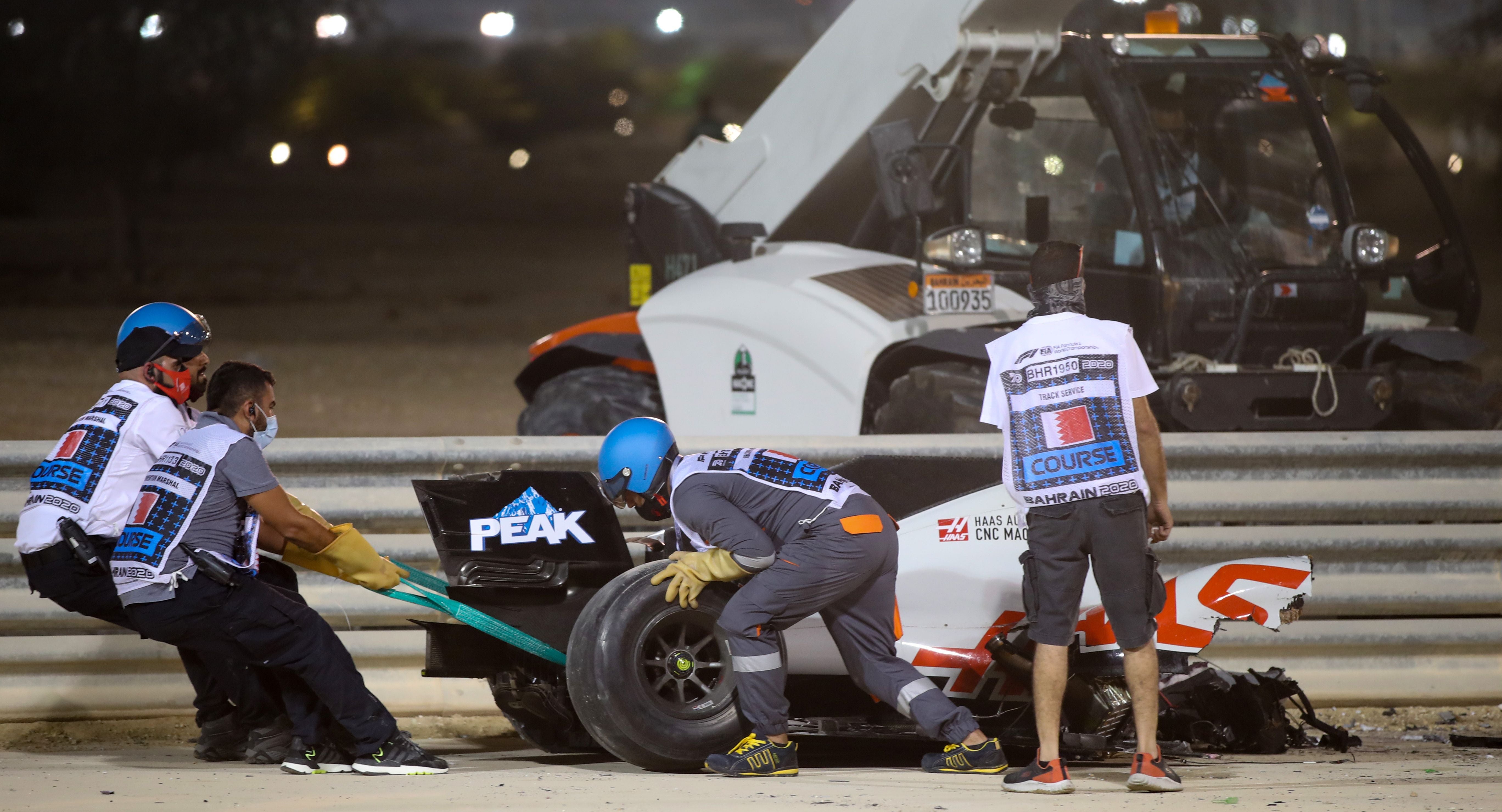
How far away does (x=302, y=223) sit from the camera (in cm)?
4178

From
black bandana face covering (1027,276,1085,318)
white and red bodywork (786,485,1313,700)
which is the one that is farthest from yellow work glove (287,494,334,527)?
black bandana face covering (1027,276,1085,318)

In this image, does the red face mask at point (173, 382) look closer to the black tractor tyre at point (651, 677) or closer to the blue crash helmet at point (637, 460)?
the blue crash helmet at point (637, 460)

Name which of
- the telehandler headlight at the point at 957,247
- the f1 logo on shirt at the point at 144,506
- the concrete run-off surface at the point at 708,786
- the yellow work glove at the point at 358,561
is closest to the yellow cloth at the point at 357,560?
the yellow work glove at the point at 358,561

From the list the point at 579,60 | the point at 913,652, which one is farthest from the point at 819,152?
the point at 579,60

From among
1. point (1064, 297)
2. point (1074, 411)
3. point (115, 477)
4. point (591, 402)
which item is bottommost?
point (115, 477)

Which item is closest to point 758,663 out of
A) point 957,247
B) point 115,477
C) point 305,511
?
point 305,511

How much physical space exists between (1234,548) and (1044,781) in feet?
5.76

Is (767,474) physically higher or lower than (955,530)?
higher

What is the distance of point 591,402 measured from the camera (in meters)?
8.60

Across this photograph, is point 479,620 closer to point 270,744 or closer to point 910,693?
point 270,744

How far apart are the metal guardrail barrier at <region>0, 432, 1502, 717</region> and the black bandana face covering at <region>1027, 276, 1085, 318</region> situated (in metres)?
1.16

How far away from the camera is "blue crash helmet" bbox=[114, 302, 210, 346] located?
564 centimetres

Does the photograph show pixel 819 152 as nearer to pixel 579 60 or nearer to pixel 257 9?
pixel 257 9

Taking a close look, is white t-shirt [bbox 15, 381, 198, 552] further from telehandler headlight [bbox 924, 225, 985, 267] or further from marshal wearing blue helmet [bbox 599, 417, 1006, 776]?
telehandler headlight [bbox 924, 225, 985, 267]
